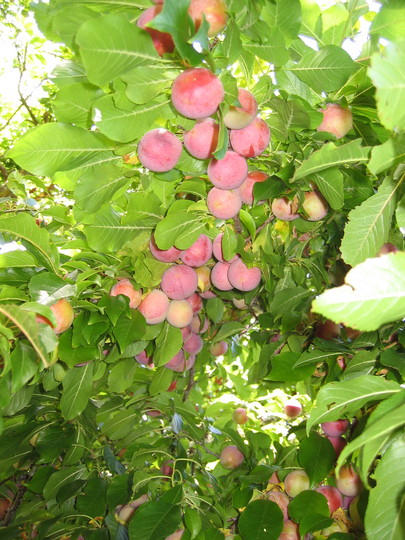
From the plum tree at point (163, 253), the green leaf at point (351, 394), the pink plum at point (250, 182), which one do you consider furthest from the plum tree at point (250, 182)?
the green leaf at point (351, 394)

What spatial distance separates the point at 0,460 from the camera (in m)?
1.62

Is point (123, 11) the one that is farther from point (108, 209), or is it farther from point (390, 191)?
point (390, 191)

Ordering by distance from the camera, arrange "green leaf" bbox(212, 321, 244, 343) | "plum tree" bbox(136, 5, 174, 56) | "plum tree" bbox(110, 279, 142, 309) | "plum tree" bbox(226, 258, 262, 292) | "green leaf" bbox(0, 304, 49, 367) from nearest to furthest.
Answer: "green leaf" bbox(0, 304, 49, 367), "plum tree" bbox(136, 5, 174, 56), "plum tree" bbox(110, 279, 142, 309), "plum tree" bbox(226, 258, 262, 292), "green leaf" bbox(212, 321, 244, 343)

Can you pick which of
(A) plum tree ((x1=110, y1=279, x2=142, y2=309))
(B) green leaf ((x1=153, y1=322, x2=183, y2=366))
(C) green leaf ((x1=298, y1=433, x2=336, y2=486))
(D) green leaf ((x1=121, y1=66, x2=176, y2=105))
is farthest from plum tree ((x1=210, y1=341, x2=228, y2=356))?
(D) green leaf ((x1=121, y1=66, x2=176, y2=105))

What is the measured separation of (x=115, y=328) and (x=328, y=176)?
0.63 meters

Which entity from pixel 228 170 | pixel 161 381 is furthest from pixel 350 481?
pixel 228 170

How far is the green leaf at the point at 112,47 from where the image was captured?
72 cm

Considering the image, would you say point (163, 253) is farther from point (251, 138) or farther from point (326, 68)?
point (326, 68)

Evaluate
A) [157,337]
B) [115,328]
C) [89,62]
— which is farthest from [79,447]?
[89,62]

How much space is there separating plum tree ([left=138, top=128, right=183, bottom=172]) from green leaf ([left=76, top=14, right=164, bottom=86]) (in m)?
0.21

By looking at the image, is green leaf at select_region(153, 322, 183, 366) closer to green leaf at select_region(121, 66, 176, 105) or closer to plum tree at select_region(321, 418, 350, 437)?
plum tree at select_region(321, 418, 350, 437)

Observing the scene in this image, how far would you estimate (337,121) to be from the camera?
1104 millimetres

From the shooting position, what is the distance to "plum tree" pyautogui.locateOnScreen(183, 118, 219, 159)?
980 mm

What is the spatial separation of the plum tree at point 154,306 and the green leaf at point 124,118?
52 cm
